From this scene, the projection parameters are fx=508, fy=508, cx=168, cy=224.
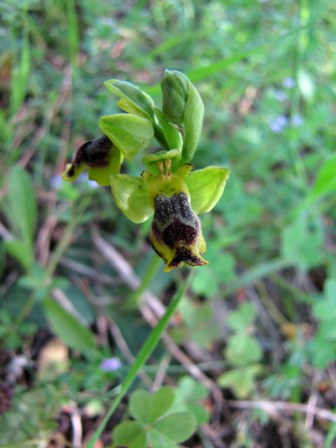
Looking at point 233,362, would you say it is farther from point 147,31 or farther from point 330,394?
point 147,31

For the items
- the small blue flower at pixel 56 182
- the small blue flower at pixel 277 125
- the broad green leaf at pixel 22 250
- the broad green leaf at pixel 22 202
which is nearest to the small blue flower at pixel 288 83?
the small blue flower at pixel 277 125

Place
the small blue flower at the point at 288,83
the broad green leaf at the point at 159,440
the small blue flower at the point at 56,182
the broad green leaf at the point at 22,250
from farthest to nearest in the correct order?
the small blue flower at the point at 288,83, the small blue flower at the point at 56,182, the broad green leaf at the point at 22,250, the broad green leaf at the point at 159,440

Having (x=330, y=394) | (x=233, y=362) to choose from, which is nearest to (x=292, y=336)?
(x=330, y=394)

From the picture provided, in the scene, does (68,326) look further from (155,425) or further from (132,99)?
(132,99)

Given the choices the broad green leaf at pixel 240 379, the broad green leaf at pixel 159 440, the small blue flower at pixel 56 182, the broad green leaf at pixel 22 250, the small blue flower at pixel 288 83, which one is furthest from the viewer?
the small blue flower at pixel 288 83

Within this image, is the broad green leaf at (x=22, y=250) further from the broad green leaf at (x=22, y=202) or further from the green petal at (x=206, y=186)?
the green petal at (x=206, y=186)

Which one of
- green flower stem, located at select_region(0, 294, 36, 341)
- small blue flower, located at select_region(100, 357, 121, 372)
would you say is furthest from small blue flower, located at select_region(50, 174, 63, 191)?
small blue flower, located at select_region(100, 357, 121, 372)
